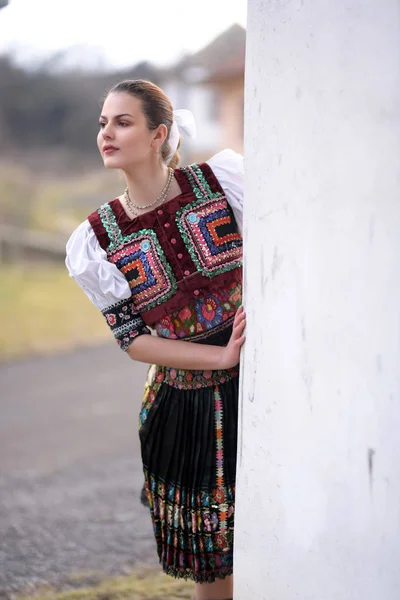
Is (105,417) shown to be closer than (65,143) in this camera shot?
Yes

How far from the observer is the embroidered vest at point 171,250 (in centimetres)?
250

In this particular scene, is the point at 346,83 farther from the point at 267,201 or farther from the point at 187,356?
the point at 187,356

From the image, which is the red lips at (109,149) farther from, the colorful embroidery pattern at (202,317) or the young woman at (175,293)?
the colorful embroidery pattern at (202,317)

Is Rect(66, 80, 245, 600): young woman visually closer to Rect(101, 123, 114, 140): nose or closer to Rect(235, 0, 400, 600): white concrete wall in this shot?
Rect(101, 123, 114, 140): nose

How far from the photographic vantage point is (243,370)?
6.57 ft

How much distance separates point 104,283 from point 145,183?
38 cm

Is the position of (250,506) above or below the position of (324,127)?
below

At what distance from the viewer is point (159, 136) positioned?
258 centimetres

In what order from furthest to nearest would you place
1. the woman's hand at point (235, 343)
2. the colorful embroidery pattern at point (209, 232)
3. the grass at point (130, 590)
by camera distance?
the grass at point (130, 590) → the colorful embroidery pattern at point (209, 232) → the woman's hand at point (235, 343)

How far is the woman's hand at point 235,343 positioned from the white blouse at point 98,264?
1.26ft

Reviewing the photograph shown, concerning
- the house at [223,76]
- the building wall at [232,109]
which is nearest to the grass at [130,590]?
the house at [223,76]

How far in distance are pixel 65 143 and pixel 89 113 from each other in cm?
115

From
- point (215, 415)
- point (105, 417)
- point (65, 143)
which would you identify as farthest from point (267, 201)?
point (65, 143)

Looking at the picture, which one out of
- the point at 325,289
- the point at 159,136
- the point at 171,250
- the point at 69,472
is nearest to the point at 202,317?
the point at 171,250
